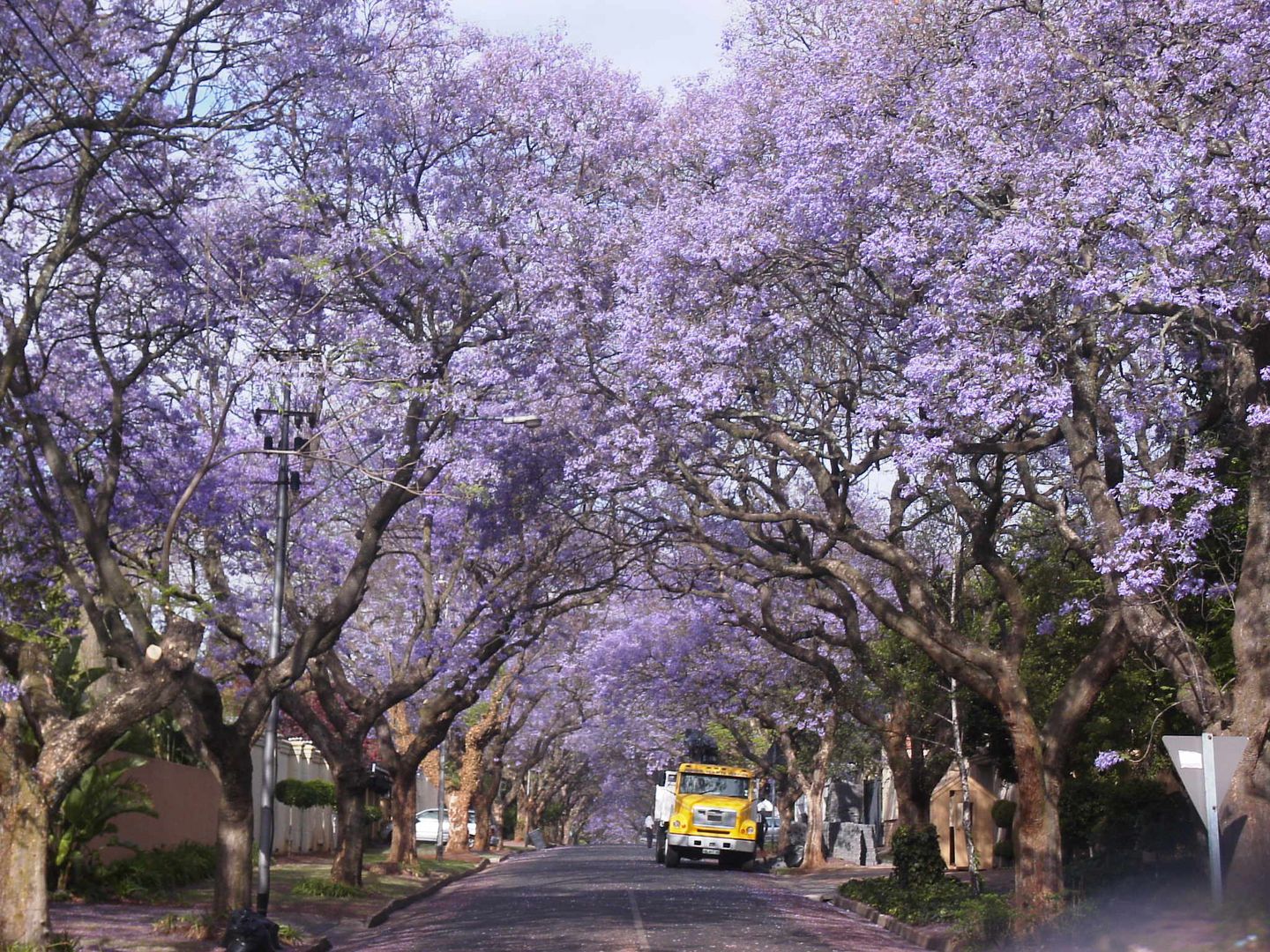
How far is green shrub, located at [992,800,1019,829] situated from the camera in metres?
38.8

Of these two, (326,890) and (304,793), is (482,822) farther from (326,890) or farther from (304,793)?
(326,890)

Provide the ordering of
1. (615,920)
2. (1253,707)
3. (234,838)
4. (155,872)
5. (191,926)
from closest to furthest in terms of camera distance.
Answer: (1253,707) < (191,926) < (234,838) < (615,920) < (155,872)

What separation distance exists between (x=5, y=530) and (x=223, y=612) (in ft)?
13.1

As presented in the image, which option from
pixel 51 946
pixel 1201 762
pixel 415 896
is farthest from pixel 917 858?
pixel 51 946

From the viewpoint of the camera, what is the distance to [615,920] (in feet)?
72.0

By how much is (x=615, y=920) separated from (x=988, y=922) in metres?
5.81

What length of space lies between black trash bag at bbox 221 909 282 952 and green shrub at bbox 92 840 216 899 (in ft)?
24.4

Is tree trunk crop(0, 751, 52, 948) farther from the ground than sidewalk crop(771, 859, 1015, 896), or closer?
farther from the ground

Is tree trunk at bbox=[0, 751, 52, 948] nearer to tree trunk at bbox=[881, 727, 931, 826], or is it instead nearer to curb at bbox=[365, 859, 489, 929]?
curb at bbox=[365, 859, 489, 929]

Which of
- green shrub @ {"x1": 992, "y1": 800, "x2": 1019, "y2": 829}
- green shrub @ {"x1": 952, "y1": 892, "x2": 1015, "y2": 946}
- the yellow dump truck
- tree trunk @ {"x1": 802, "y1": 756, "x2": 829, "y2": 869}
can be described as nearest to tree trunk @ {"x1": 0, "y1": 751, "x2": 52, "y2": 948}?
green shrub @ {"x1": 952, "y1": 892, "x2": 1015, "y2": 946}

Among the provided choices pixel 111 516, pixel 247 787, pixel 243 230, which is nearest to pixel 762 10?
pixel 243 230

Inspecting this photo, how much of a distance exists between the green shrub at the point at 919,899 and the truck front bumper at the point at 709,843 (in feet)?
59.9

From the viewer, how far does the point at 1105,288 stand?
14688 millimetres

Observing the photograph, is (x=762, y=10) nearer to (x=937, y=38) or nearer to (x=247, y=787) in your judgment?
(x=937, y=38)
